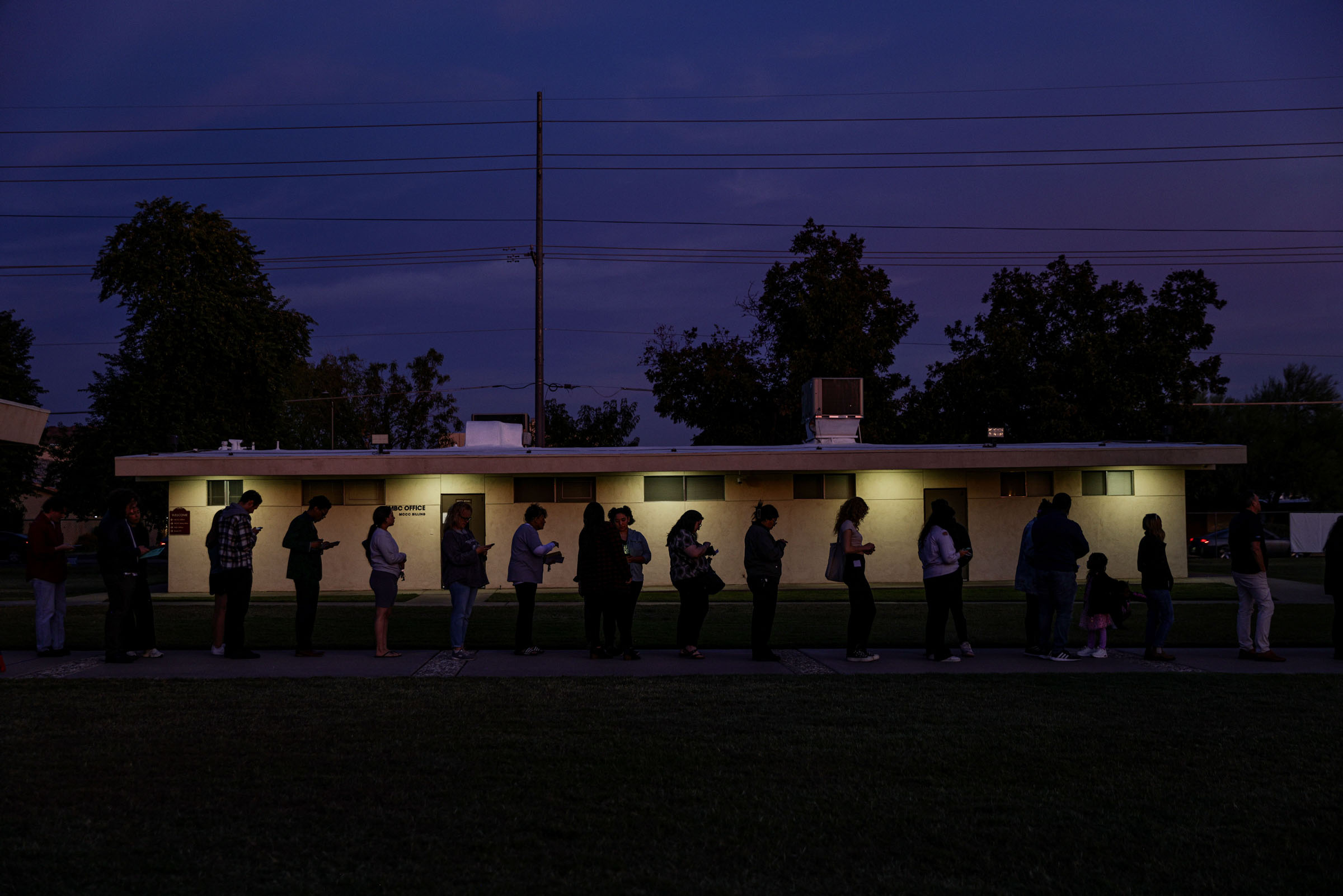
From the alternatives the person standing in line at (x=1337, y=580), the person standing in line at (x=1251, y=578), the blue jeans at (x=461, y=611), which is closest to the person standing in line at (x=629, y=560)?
the blue jeans at (x=461, y=611)

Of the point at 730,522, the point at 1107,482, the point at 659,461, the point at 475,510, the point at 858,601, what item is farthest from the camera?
the point at 1107,482

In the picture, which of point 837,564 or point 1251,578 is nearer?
point 837,564

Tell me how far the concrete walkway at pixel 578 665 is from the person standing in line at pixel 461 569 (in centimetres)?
31

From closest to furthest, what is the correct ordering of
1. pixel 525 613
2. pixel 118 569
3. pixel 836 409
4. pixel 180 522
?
pixel 118 569 → pixel 525 613 → pixel 180 522 → pixel 836 409

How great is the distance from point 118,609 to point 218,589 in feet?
3.04

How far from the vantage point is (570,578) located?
2338 centimetres

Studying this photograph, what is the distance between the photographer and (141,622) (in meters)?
10.9

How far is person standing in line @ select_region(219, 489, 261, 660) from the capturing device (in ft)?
35.1

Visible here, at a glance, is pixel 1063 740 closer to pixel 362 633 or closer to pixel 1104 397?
pixel 362 633

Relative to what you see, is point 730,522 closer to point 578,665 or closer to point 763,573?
point 763,573

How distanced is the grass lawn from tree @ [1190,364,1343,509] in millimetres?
42475

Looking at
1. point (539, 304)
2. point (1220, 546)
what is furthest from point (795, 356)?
point (1220, 546)

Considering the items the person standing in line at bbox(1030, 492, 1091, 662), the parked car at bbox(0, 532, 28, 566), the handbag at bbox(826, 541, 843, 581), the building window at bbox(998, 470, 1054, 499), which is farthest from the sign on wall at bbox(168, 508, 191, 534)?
the parked car at bbox(0, 532, 28, 566)

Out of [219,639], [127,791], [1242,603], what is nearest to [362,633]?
[219,639]
